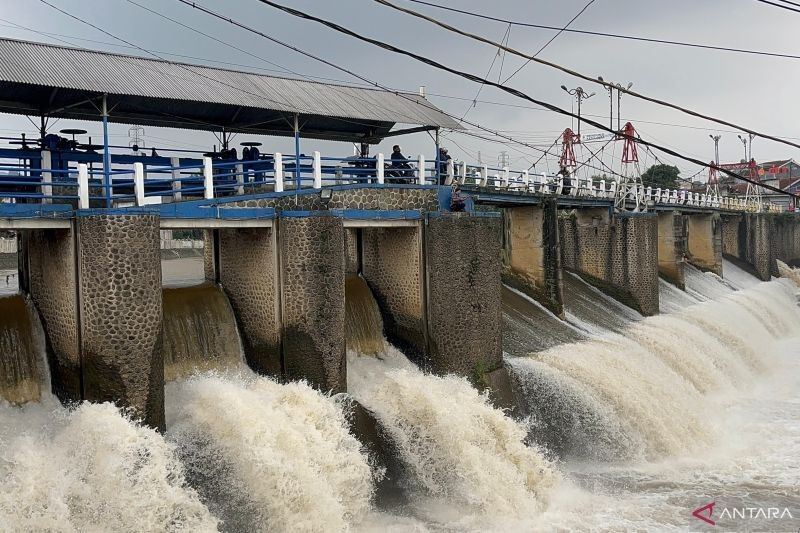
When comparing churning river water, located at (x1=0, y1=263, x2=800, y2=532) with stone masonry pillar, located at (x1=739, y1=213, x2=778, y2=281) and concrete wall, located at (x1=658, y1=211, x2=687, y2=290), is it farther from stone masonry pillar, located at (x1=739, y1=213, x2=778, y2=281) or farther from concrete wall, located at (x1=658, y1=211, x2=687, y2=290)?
stone masonry pillar, located at (x1=739, y1=213, x2=778, y2=281)

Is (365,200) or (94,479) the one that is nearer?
→ (94,479)

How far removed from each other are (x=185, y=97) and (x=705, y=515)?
13.4 metres

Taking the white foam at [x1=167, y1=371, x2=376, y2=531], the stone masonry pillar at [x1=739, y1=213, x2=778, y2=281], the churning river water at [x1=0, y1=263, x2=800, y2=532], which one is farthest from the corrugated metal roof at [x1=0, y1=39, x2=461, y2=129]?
the stone masonry pillar at [x1=739, y1=213, x2=778, y2=281]

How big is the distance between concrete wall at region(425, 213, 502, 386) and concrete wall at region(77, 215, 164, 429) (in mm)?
7075

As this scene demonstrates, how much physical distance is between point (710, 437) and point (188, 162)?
15330 millimetres

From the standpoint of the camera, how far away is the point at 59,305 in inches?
483

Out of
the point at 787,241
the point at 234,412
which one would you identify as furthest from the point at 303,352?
the point at 787,241

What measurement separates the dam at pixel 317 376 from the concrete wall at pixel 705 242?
21.7 meters

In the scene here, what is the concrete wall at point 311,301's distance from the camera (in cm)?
1414

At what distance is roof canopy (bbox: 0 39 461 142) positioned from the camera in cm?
1318

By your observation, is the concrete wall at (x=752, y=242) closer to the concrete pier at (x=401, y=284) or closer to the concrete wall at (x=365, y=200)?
the concrete wall at (x=365, y=200)

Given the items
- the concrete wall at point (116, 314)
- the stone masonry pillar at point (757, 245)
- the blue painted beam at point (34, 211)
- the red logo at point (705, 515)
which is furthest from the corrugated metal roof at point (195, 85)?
the stone masonry pillar at point (757, 245)

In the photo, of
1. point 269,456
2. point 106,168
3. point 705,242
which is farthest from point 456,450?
point 705,242

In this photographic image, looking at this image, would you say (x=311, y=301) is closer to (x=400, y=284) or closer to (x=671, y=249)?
(x=400, y=284)
